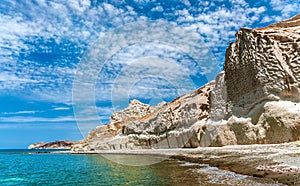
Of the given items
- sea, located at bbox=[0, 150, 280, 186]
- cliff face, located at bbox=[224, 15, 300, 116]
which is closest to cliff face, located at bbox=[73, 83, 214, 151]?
cliff face, located at bbox=[224, 15, 300, 116]

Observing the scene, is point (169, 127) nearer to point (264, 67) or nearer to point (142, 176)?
point (264, 67)

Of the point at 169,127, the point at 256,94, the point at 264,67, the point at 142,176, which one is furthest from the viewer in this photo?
the point at 169,127

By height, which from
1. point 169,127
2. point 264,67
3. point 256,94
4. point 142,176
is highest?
point 264,67

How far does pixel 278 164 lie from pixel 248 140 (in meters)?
11.2

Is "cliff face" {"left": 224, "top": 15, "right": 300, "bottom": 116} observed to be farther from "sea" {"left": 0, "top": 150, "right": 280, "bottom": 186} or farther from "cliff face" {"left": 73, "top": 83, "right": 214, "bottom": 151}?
"cliff face" {"left": 73, "top": 83, "right": 214, "bottom": 151}

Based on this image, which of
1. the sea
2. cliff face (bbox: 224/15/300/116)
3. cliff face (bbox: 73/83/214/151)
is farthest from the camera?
cliff face (bbox: 73/83/214/151)

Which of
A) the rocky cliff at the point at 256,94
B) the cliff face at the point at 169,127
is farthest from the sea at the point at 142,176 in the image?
the cliff face at the point at 169,127

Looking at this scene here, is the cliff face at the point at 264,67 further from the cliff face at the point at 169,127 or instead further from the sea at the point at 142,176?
the cliff face at the point at 169,127

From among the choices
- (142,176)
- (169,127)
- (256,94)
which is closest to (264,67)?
(256,94)

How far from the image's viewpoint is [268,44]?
23281 millimetres

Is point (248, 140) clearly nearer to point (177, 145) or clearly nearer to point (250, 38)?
point (250, 38)

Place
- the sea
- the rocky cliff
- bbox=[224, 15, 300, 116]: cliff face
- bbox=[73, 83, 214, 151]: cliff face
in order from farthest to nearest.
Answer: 1. bbox=[73, 83, 214, 151]: cliff face
2. bbox=[224, 15, 300, 116]: cliff face
3. the rocky cliff
4. the sea

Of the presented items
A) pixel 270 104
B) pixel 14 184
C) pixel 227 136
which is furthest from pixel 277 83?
pixel 14 184

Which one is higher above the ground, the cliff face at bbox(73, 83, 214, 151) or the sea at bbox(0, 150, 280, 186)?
the cliff face at bbox(73, 83, 214, 151)
